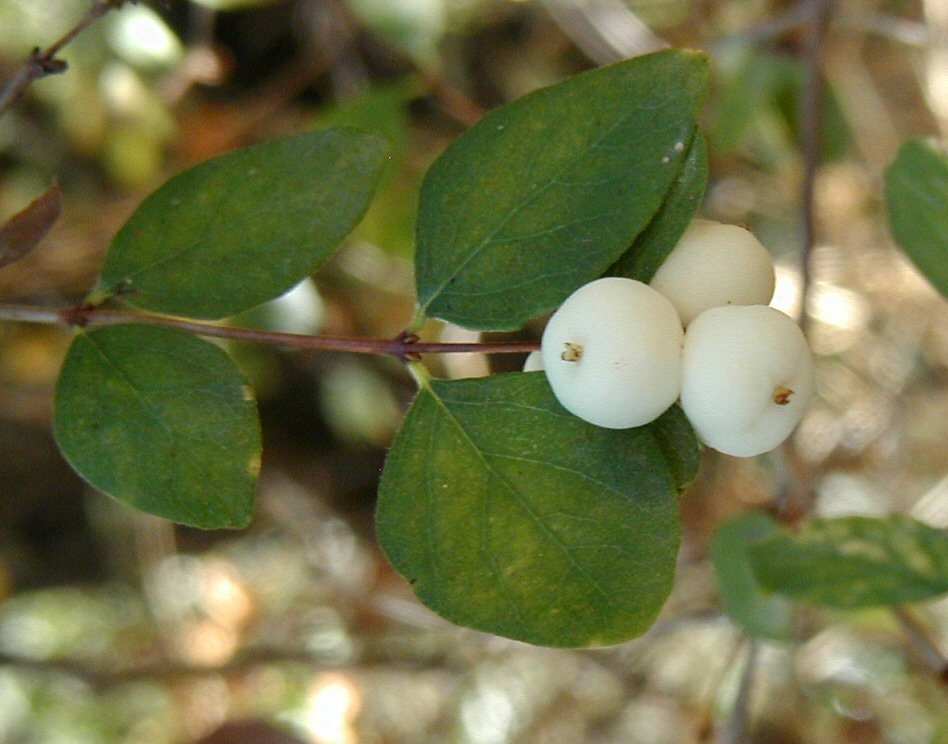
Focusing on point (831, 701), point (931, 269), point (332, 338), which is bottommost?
point (831, 701)

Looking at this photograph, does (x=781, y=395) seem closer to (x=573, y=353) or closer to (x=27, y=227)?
(x=573, y=353)

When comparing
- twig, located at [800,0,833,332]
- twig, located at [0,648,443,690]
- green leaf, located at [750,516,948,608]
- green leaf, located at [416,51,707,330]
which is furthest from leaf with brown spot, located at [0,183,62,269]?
twig, located at [0,648,443,690]

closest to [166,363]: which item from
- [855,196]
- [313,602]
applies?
[313,602]

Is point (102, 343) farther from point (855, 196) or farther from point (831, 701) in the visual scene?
point (855, 196)

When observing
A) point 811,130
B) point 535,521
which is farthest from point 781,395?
point 811,130

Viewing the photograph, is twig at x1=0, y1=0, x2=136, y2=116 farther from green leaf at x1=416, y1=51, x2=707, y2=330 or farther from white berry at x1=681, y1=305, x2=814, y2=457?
white berry at x1=681, y1=305, x2=814, y2=457
